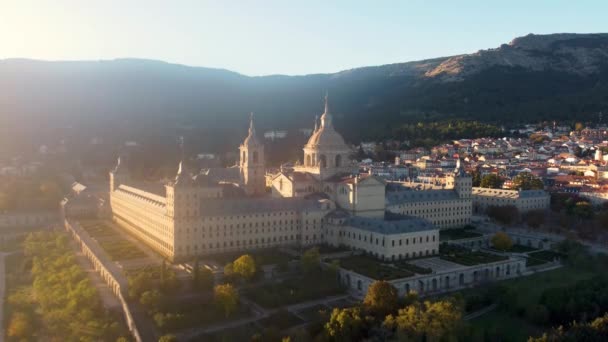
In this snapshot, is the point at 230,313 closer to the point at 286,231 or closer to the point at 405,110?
the point at 286,231

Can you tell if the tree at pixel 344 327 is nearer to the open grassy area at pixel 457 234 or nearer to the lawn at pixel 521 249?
the lawn at pixel 521 249

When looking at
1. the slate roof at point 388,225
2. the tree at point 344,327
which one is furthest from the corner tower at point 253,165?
the tree at point 344,327

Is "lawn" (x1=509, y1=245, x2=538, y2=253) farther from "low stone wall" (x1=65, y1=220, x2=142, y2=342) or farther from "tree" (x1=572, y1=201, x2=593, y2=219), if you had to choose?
"low stone wall" (x1=65, y1=220, x2=142, y2=342)

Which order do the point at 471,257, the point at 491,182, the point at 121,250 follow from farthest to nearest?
1. the point at 491,182
2. the point at 121,250
3. the point at 471,257

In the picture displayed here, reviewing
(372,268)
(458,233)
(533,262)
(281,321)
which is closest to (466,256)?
(533,262)

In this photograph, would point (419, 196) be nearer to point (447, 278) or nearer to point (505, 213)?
point (505, 213)
